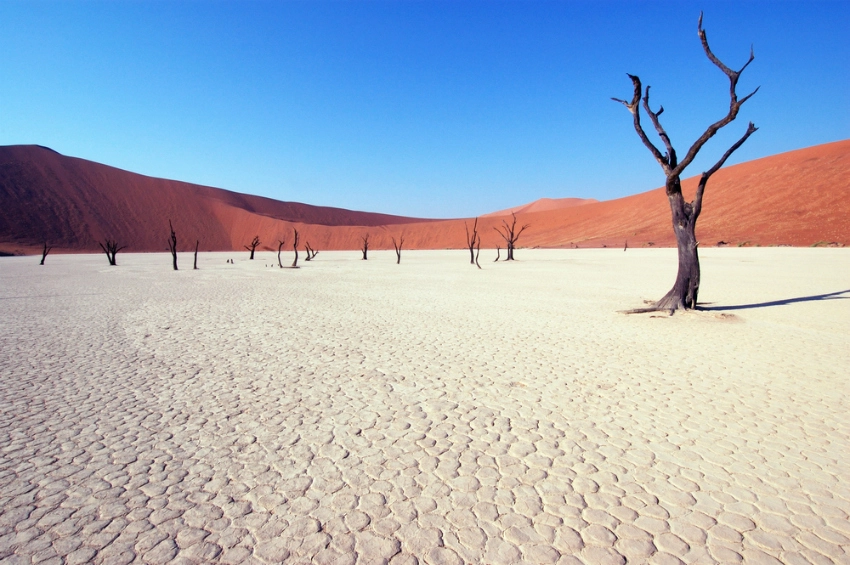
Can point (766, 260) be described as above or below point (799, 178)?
below

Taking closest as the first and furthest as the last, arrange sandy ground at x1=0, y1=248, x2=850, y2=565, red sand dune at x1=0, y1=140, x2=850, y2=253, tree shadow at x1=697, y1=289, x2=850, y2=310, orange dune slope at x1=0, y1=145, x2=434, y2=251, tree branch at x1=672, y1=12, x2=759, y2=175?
sandy ground at x1=0, y1=248, x2=850, y2=565 < tree branch at x1=672, y1=12, x2=759, y2=175 < tree shadow at x1=697, y1=289, x2=850, y2=310 < red sand dune at x1=0, y1=140, x2=850, y2=253 < orange dune slope at x1=0, y1=145, x2=434, y2=251

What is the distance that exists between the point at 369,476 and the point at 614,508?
1733 mm

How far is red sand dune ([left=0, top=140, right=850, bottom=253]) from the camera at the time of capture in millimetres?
50031

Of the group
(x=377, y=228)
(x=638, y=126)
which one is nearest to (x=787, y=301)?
(x=638, y=126)

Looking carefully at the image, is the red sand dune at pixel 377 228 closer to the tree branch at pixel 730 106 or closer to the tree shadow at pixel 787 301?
the tree shadow at pixel 787 301

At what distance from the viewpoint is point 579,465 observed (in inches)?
149

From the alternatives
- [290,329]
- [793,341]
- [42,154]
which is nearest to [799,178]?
[793,341]

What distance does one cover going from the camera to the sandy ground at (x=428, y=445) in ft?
9.50

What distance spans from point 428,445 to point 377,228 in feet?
314

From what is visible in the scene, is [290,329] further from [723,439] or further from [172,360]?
[723,439]

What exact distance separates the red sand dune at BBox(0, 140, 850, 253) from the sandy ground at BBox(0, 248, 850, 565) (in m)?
46.7

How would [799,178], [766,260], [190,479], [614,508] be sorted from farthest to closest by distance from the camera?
[799,178]
[766,260]
[190,479]
[614,508]

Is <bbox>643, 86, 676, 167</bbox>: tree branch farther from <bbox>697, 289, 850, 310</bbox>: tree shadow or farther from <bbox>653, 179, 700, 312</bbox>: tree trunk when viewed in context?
<bbox>697, 289, 850, 310</bbox>: tree shadow

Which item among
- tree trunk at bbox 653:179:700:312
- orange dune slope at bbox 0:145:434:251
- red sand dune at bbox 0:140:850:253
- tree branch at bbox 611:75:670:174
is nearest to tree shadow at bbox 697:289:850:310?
tree trunk at bbox 653:179:700:312
